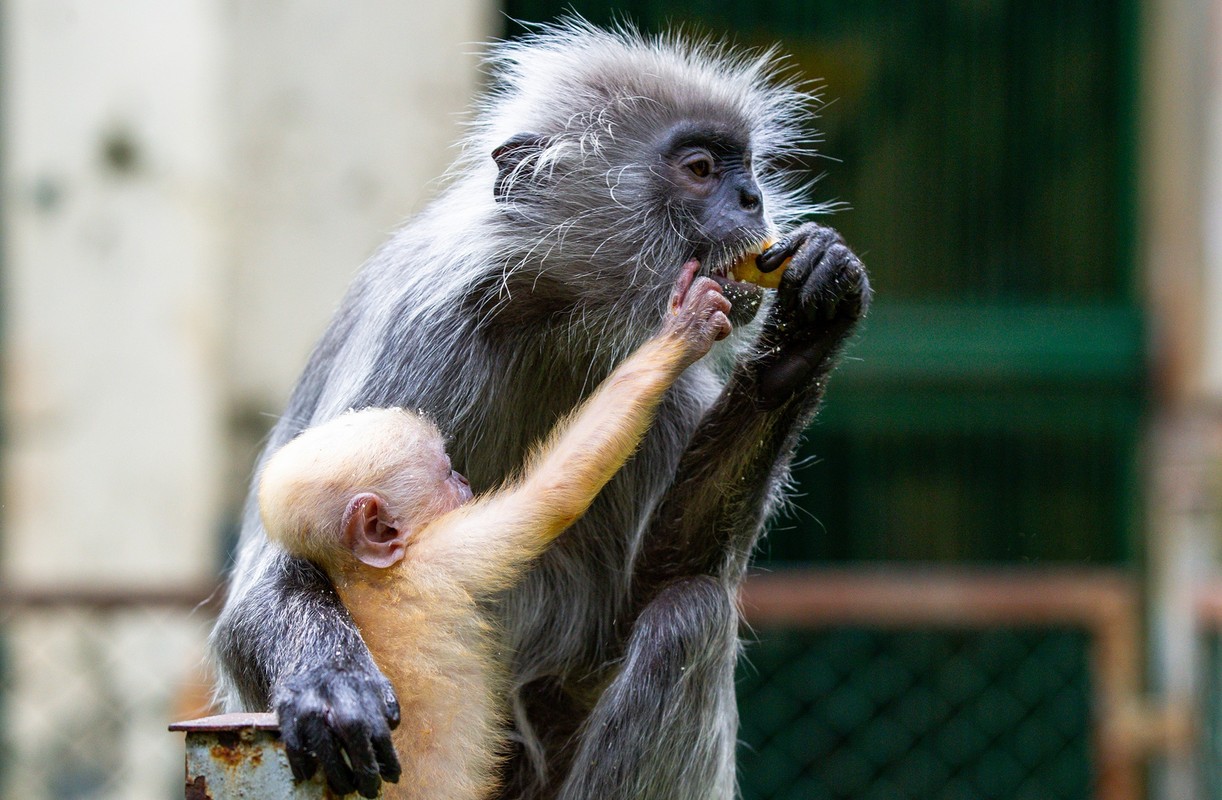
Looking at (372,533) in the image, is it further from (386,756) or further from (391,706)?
(386,756)

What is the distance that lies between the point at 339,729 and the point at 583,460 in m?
0.70

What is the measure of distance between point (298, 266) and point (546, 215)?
464 cm

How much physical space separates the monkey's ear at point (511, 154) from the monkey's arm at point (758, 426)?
717 mm

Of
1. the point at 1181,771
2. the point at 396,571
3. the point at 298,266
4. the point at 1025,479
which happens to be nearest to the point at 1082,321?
the point at 1025,479

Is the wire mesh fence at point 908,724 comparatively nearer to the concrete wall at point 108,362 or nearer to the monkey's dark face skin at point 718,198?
the concrete wall at point 108,362

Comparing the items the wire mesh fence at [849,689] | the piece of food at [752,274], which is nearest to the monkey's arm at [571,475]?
the piece of food at [752,274]

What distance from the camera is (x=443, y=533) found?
3.35 meters

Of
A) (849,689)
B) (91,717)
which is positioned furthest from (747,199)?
(91,717)

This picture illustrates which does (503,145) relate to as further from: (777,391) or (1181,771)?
(1181,771)

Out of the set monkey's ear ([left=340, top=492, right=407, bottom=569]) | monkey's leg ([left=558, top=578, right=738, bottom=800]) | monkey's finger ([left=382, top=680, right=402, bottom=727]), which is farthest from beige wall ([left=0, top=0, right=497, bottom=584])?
monkey's finger ([left=382, top=680, right=402, bottom=727])

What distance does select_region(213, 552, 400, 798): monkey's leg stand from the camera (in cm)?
292

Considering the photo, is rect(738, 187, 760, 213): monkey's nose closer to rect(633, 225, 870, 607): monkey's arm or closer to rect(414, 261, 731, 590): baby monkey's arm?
rect(633, 225, 870, 607): monkey's arm

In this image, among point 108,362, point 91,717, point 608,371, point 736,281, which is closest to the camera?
point 736,281

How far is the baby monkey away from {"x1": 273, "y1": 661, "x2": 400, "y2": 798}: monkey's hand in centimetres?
18
